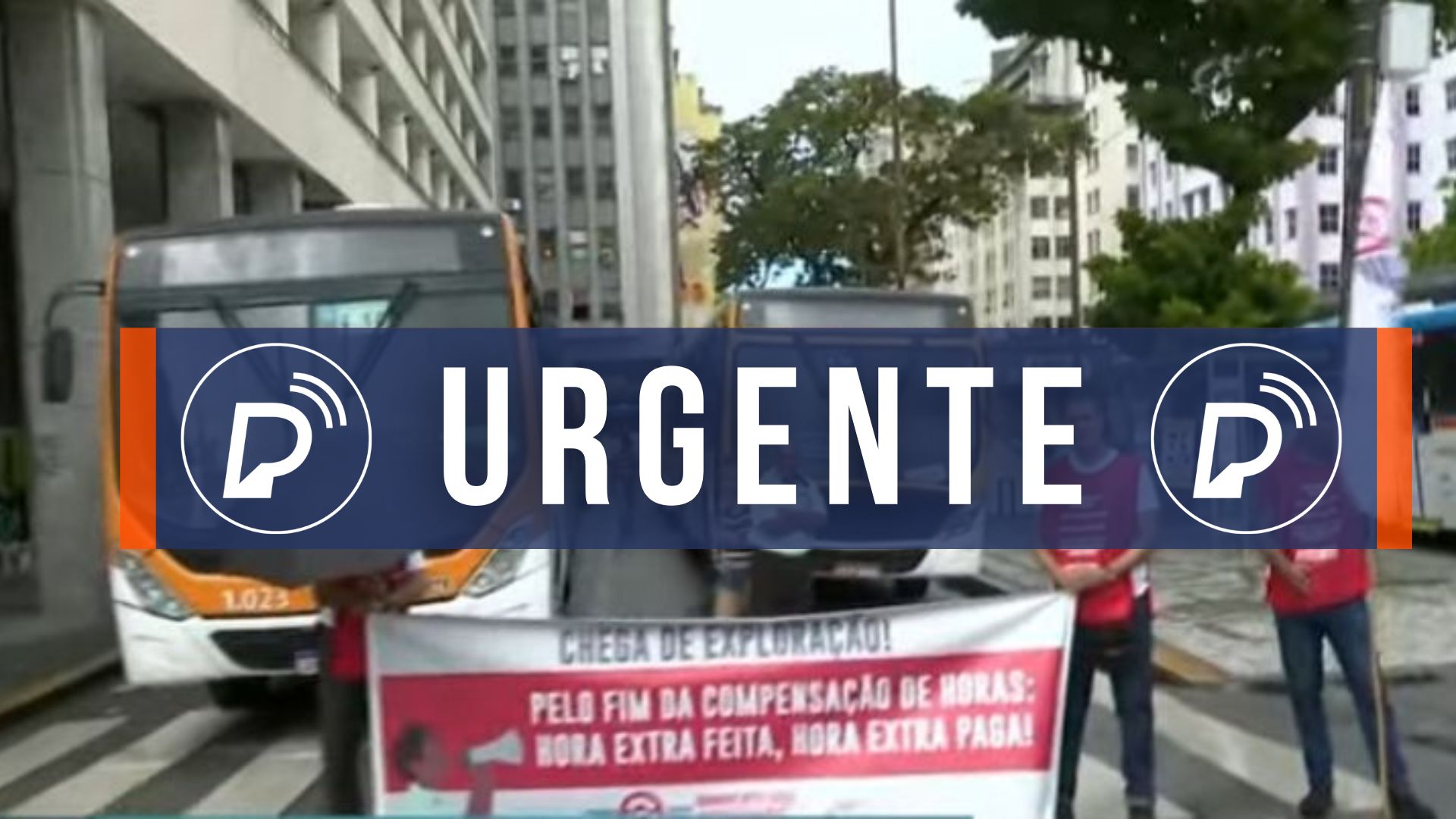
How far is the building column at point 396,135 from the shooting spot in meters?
39.1

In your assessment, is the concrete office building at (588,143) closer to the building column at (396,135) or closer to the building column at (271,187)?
the building column at (396,135)

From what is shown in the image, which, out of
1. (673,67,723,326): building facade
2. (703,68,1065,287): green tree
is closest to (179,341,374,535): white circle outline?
(703,68,1065,287): green tree

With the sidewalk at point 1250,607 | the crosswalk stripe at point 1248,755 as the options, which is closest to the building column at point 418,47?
the sidewalk at point 1250,607

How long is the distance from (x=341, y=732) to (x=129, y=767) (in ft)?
13.9

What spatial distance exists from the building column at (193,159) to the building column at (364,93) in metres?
13.1

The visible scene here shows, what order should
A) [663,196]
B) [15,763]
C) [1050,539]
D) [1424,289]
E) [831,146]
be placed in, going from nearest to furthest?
[1050,539]
[15,763]
[1424,289]
[831,146]
[663,196]

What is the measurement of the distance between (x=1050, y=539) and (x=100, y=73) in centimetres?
1273

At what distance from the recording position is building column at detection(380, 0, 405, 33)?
37812 mm

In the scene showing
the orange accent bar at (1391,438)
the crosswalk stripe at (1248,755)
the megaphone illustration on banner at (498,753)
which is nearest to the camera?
the megaphone illustration on banner at (498,753)

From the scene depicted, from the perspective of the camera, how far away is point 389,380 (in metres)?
10.5

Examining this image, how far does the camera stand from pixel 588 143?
8794 centimetres

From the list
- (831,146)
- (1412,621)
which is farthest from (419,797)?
(831,146)

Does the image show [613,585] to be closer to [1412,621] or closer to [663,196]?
[1412,621]

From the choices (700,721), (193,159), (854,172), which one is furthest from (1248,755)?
(854,172)
